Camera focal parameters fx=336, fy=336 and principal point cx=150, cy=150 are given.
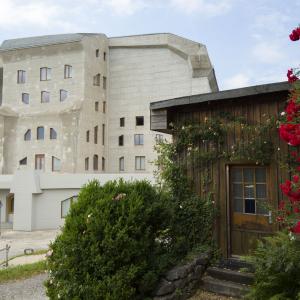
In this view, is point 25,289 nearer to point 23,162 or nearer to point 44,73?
point 23,162

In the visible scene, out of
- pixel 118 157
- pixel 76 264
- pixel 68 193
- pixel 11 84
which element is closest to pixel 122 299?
pixel 76 264

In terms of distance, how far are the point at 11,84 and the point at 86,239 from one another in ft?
118

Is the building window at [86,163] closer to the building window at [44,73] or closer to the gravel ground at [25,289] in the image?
the building window at [44,73]

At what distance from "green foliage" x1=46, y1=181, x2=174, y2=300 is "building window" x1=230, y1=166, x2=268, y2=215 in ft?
6.89

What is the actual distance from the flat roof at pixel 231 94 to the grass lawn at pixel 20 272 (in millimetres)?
5594

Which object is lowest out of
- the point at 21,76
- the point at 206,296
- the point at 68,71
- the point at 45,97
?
the point at 206,296

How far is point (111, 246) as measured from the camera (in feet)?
17.6

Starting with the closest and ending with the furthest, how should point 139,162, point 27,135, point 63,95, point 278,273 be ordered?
point 278,273, point 63,95, point 27,135, point 139,162

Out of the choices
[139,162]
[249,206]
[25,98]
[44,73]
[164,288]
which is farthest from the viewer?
[139,162]

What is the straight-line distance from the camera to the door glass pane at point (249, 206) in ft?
23.4

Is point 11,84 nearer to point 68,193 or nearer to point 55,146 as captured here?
point 55,146

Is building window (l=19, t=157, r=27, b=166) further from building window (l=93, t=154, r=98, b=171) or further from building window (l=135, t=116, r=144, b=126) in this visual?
building window (l=135, t=116, r=144, b=126)

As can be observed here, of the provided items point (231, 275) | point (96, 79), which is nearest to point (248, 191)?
point (231, 275)

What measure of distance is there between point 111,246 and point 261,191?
348cm
